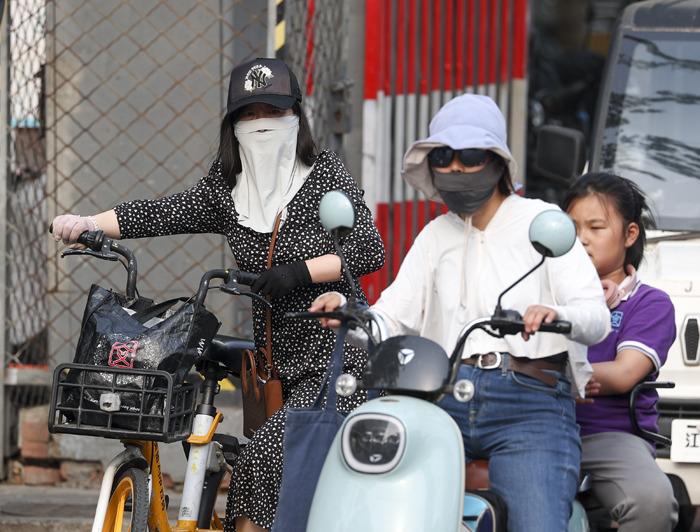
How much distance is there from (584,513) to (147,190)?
149 inches

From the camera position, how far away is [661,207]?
596 cm

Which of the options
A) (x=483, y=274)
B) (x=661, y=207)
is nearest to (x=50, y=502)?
(x=661, y=207)

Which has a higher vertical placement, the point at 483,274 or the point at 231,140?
the point at 231,140

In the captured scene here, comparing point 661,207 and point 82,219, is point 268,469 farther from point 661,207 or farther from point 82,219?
point 661,207

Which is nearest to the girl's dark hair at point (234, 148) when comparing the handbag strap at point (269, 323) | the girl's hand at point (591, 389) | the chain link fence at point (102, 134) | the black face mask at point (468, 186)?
the handbag strap at point (269, 323)

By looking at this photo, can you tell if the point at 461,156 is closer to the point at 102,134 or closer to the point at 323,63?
the point at 102,134

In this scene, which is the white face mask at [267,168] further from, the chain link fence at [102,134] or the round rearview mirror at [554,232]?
the chain link fence at [102,134]

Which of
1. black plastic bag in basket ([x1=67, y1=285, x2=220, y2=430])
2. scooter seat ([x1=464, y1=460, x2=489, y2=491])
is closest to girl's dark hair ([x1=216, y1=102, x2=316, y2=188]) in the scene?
black plastic bag in basket ([x1=67, y1=285, x2=220, y2=430])

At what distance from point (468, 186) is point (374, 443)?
0.80m

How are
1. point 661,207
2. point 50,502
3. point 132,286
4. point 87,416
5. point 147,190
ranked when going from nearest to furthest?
point 87,416
point 132,286
point 661,207
point 50,502
point 147,190

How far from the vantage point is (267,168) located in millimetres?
4258

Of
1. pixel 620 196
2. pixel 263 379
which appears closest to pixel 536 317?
pixel 620 196

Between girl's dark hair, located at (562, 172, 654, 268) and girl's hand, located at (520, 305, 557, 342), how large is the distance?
1.09 meters

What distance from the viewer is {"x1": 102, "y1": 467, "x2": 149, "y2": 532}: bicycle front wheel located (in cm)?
403
